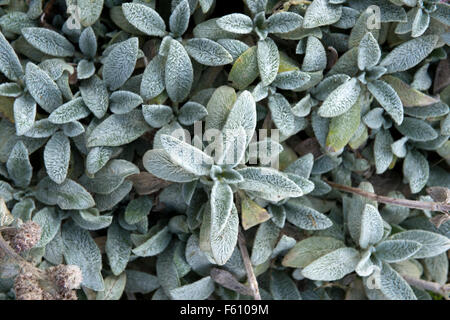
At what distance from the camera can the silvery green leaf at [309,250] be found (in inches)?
56.6

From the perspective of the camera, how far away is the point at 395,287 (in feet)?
4.72

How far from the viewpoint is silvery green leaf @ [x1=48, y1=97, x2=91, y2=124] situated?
130 cm

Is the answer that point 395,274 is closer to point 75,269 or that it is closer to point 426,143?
point 426,143

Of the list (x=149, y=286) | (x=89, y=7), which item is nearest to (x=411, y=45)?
(x=89, y=7)

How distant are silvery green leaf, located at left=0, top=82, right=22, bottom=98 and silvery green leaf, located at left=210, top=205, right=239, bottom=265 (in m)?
0.65

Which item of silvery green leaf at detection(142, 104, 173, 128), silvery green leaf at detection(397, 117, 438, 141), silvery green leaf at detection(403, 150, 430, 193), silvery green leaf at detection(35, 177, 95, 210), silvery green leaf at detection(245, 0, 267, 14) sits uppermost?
silvery green leaf at detection(245, 0, 267, 14)

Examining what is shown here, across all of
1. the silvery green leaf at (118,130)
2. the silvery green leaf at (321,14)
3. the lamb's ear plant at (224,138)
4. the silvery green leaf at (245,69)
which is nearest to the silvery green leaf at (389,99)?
the lamb's ear plant at (224,138)

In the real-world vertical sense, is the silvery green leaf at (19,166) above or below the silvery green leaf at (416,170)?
above

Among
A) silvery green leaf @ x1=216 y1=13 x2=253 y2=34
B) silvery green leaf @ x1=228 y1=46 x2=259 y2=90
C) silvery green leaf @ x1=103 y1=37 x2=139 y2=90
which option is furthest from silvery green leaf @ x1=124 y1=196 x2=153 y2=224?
silvery green leaf @ x1=216 y1=13 x2=253 y2=34

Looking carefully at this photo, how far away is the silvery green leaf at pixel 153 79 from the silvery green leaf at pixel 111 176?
0.20 meters

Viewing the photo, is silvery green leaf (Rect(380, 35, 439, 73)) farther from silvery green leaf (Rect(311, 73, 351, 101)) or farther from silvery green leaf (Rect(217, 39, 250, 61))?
silvery green leaf (Rect(217, 39, 250, 61))

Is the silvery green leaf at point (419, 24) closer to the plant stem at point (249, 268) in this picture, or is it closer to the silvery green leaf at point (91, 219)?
the plant stem at point (249, 268)

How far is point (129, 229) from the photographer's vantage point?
57.8 inches

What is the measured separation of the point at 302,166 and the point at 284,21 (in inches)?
16.3
